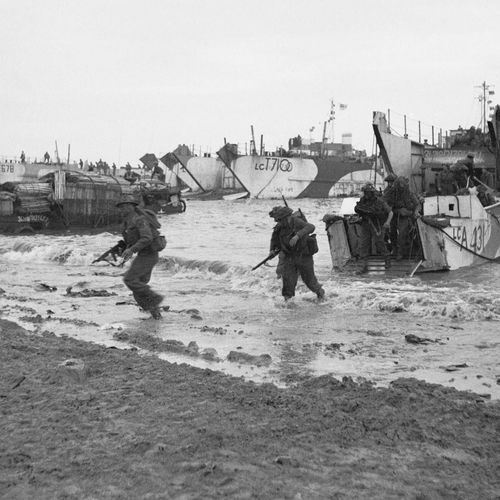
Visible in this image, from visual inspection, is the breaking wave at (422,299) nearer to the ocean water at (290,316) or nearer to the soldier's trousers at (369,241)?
the ocean water at (290,316)

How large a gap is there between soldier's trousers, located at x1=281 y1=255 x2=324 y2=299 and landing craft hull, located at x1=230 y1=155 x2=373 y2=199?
44177 mm

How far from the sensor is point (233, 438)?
402 cm

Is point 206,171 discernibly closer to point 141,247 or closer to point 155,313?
point 155,313

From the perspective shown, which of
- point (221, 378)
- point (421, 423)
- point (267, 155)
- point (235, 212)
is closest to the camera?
point (421, 423)

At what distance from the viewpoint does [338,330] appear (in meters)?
8.77

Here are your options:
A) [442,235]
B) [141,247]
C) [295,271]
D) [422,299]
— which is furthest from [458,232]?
[141,247]

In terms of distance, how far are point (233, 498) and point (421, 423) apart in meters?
1.50

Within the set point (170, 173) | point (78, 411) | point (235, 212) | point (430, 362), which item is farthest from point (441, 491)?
point (170, 173)

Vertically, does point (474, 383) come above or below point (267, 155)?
below

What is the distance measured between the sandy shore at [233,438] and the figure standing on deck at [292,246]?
4847 millimetres

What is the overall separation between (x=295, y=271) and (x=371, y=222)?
13.2 feet

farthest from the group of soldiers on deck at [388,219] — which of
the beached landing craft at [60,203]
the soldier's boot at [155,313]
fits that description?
the beached landing craft at [60,203]

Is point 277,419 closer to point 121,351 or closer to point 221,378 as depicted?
point 221,378

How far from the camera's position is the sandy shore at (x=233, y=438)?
135 inches
